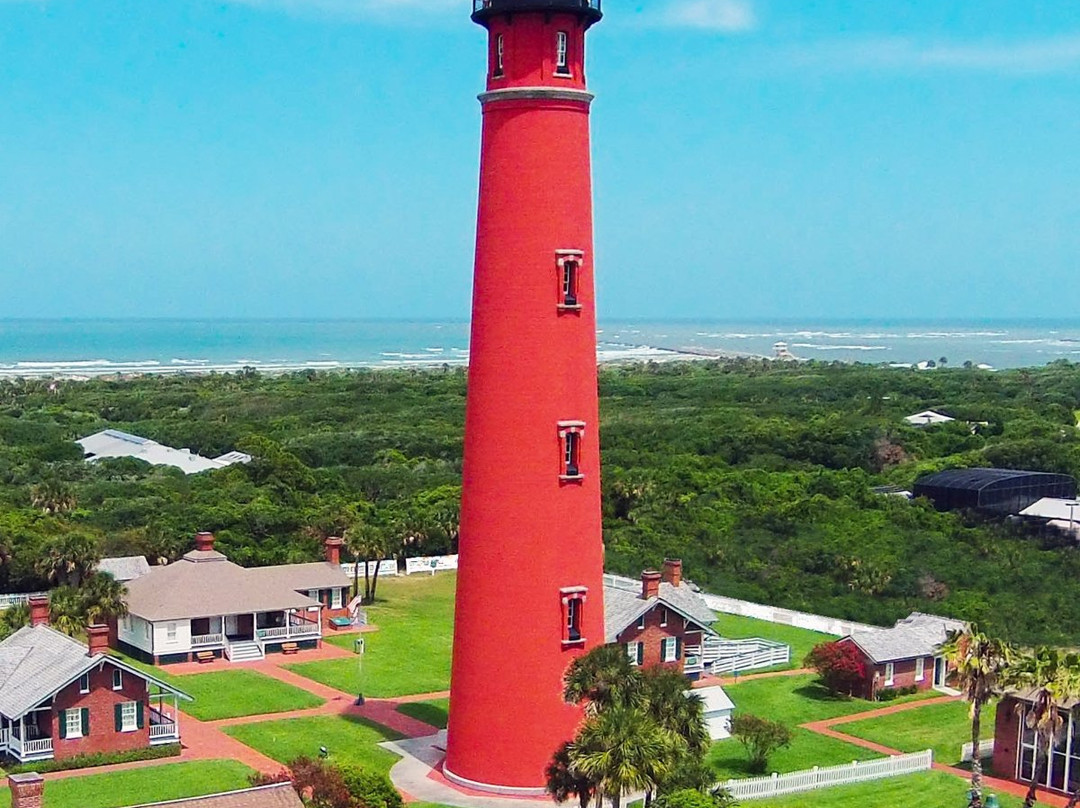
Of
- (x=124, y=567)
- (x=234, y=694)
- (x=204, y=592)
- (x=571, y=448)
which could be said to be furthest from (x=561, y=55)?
(x=124, y=567)

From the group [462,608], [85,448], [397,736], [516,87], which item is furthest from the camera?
[85,448]

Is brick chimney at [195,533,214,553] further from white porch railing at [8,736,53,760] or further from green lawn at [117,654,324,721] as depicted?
white porch railing at [8,736,53,760]

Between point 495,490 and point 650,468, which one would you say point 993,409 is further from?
point 495,490

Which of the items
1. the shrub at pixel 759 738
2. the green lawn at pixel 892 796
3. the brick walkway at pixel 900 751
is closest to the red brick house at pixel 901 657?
the brick walkway at pixel 900 751

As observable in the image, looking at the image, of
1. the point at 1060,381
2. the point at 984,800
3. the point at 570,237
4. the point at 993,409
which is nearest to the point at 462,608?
the point at 570,237

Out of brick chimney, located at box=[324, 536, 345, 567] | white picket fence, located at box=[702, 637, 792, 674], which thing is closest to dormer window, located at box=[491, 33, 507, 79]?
white picket fence, located at box=[702, 637, 792, 674]
